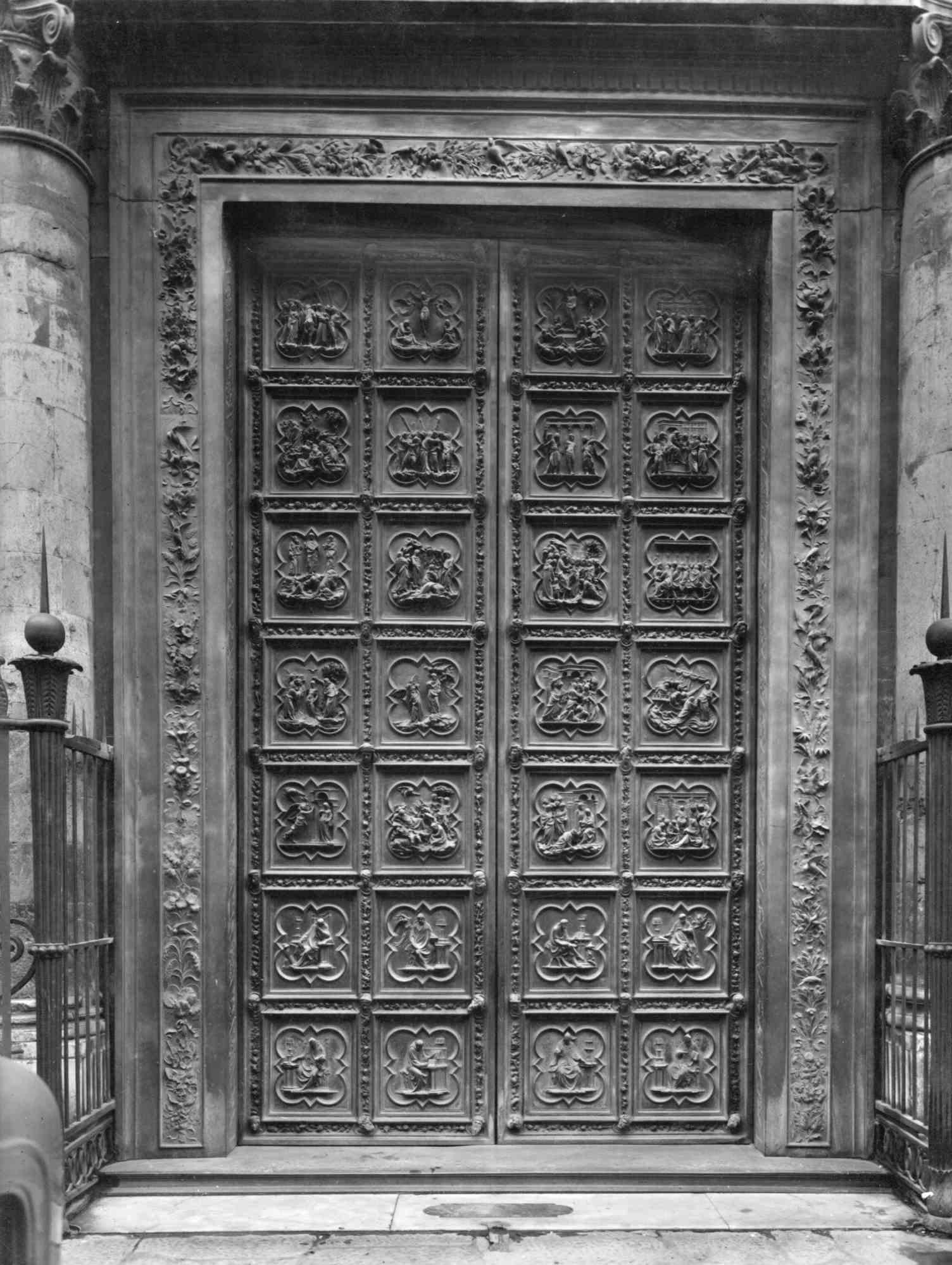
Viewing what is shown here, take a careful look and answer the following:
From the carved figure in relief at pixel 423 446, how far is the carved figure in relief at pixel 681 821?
6.91 feet

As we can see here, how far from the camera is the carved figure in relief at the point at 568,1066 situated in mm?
7254

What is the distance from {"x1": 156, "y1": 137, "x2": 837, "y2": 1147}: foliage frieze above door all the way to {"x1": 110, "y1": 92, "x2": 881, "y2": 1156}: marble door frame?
2cm

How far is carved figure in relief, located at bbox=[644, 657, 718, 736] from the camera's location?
24.2 ft

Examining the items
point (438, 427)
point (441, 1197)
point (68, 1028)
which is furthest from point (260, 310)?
point (441, 1197)

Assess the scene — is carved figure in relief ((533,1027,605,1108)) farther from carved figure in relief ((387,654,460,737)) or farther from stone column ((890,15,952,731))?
stone column ((890,15,952,731))

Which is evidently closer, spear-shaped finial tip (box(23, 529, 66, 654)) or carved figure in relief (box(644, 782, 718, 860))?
spear-shaped finial tip (box(23, 529, 66, 654))

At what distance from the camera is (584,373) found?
7.42 m

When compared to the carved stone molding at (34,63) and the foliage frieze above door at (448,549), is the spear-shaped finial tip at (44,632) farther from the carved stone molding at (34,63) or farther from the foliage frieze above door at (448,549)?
the carved stone molding at (34,63)

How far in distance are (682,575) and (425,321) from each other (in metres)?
2.00

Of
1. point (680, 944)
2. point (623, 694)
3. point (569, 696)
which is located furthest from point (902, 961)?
point (569, 696)

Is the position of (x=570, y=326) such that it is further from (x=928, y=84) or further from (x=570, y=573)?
(x=928, y=84)

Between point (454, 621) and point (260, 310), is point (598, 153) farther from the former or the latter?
point (454, 621)

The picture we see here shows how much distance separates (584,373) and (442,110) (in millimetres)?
1585

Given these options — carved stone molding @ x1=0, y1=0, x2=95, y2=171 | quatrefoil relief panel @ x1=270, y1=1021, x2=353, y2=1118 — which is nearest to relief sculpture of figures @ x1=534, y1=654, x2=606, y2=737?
quatrefoil relief panel @ x1=270, y1=1021, x2=353, y2=1118
